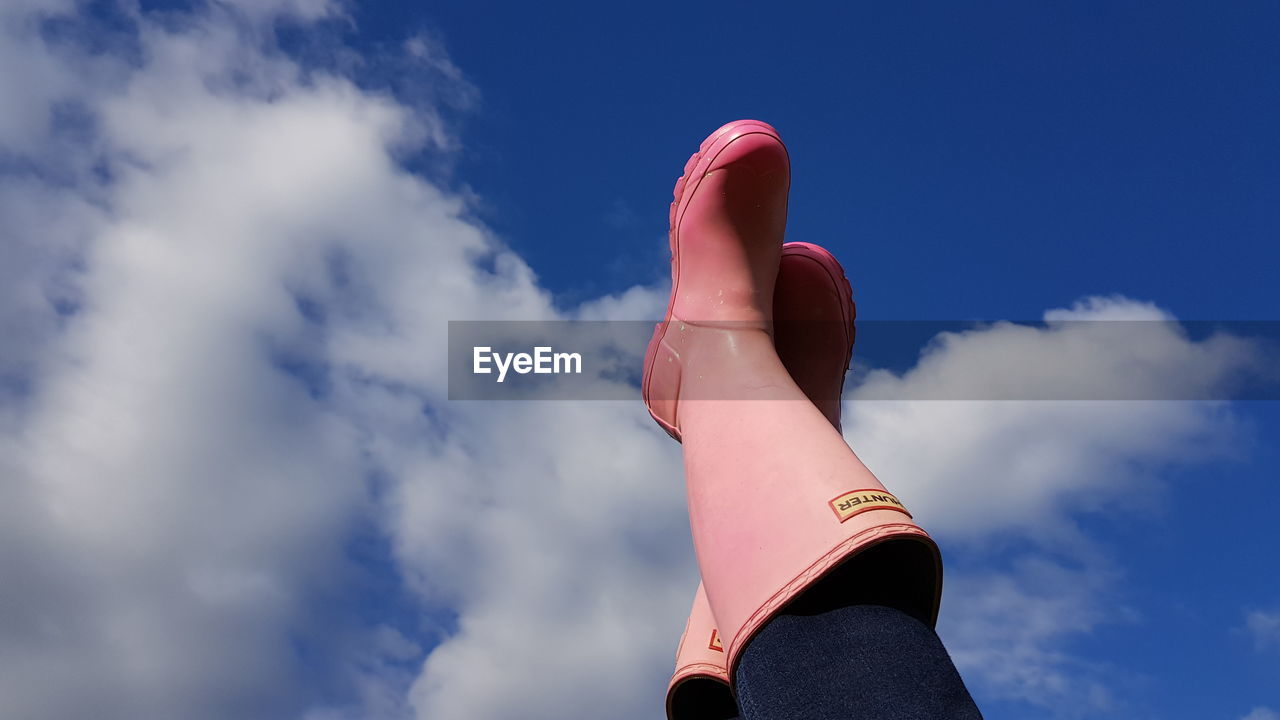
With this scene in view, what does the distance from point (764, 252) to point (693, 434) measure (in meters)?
0.68

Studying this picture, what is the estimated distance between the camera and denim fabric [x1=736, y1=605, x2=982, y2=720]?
1.44 meters

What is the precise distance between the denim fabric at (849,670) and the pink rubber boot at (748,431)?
0.06 m

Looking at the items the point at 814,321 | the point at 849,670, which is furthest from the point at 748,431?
the point at 814,321

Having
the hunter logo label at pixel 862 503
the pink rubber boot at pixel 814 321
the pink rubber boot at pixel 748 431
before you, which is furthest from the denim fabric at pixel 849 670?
the pink rubber boot at pixel 814 321

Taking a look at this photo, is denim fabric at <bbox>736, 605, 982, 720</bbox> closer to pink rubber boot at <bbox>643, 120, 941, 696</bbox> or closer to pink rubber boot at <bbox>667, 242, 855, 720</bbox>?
pink rubber boot at <bbox>643, 120, 941, 696</bbox>

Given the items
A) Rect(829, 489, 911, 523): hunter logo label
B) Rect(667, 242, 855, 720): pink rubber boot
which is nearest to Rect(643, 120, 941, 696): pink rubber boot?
Rect(829, 489, 911, 523): hunter logo label

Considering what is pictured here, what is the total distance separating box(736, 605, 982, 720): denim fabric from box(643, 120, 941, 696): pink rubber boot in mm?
59

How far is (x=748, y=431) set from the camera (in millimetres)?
2033

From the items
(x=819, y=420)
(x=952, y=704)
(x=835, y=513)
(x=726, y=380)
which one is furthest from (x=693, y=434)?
(x=952, y=704)

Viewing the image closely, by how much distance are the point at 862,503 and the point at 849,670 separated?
12.8 inches

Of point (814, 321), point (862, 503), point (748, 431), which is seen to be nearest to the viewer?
point (862, 503)

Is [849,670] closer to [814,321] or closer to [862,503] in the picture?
[862,503]

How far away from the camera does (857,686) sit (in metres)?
1.47

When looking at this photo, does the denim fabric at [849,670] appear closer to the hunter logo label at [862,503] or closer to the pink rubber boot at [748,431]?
the pink rubber boot at [748,431]
